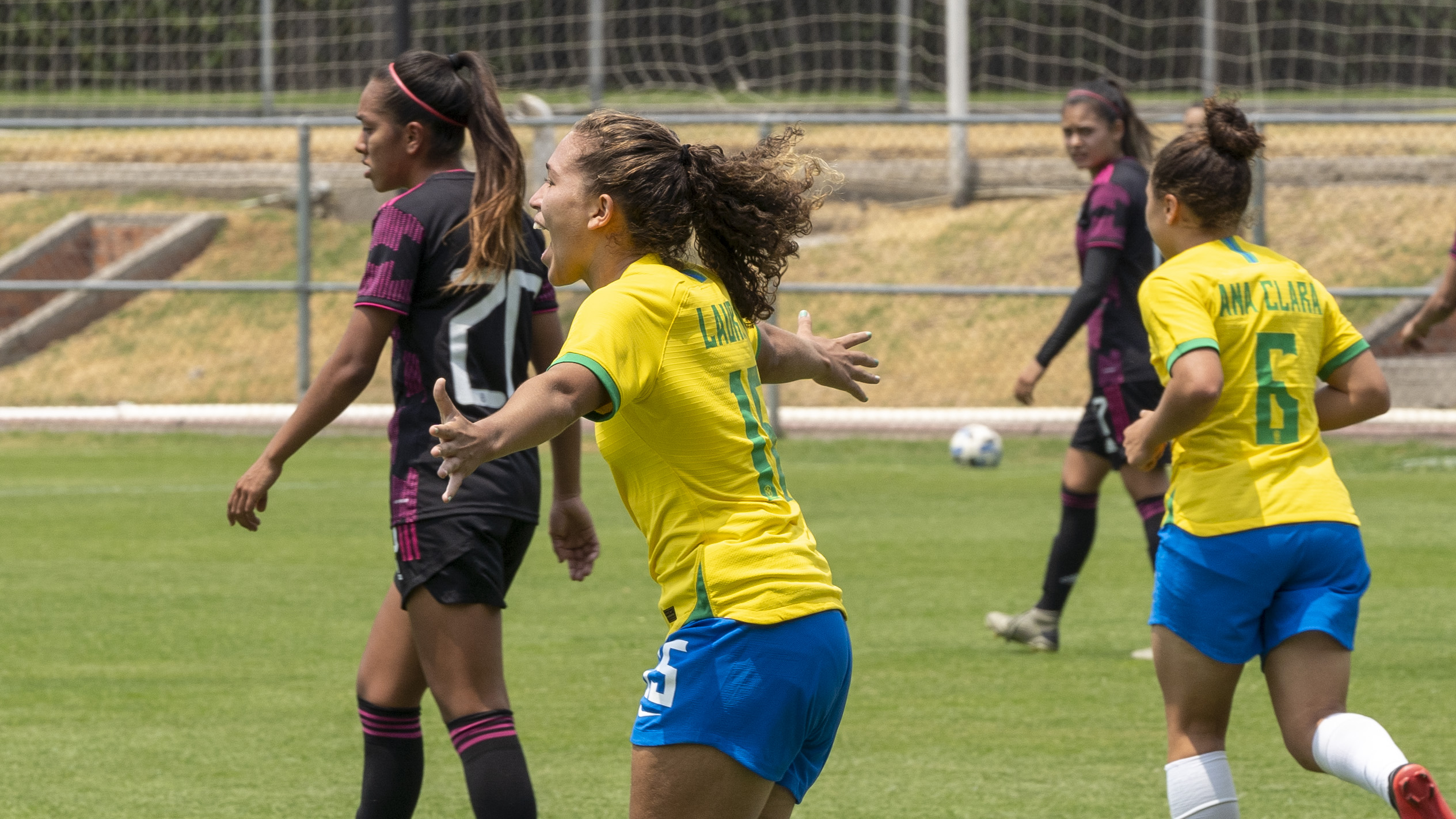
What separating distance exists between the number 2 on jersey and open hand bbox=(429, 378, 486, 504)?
1.96m

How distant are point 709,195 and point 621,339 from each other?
1.24ft

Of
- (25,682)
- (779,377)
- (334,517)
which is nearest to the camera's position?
(779,377)

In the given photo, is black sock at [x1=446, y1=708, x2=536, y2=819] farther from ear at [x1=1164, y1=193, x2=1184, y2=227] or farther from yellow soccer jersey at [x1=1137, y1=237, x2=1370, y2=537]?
ear at [x1=1164, y1=193, x2=1184, y2=227]

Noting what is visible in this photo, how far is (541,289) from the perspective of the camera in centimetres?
409

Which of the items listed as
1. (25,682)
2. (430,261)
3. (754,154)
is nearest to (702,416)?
(754,154)

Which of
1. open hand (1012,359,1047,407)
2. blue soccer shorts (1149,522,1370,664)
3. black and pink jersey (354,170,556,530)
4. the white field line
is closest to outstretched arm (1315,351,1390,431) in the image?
blue soccer shorts (1149,522,1370,664)

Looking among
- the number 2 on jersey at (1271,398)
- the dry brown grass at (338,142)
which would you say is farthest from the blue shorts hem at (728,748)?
the dry brown grass at (338,142)

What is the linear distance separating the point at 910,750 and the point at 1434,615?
3.08 meters

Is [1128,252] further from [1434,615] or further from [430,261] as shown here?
[430,261]

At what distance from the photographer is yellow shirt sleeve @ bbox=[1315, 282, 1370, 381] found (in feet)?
13.0

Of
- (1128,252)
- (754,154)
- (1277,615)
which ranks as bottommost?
(1277,615)

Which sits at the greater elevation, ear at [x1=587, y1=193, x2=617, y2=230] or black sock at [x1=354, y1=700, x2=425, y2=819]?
ear at [x1=587, y1=193, x2=617, y2=230]

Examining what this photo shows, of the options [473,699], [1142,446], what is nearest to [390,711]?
[473,699]

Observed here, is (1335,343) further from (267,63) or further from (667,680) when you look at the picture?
(267,63)
